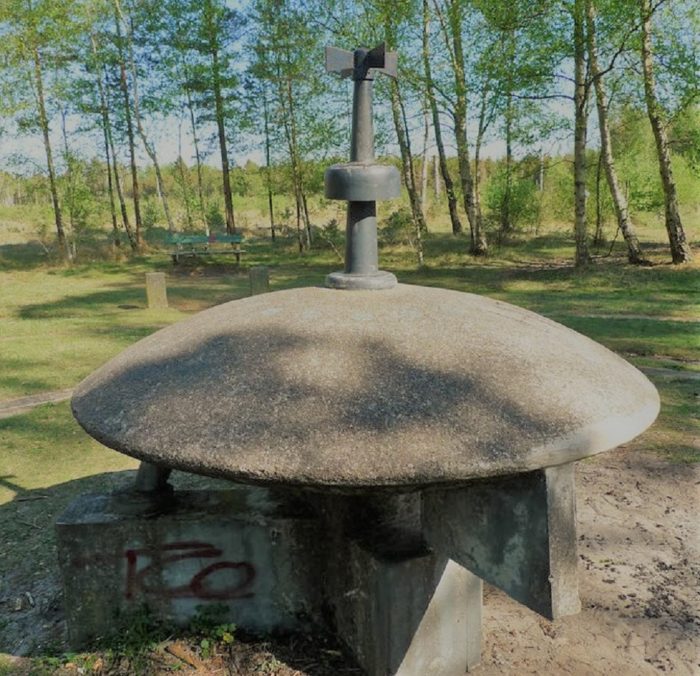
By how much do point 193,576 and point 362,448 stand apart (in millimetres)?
1590

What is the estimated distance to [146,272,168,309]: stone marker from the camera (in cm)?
1342

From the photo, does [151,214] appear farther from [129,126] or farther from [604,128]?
[604,128]

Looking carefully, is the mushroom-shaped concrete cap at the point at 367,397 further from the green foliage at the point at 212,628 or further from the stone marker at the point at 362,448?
the green foliage at the point at 212,628

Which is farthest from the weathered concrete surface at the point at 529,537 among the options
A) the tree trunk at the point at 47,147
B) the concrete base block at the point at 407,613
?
the tree trunk at the point at 47,147

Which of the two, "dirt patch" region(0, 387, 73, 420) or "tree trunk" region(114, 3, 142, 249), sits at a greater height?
"tree trunk" region(114, 3, 142, 249)

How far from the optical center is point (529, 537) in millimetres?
2320

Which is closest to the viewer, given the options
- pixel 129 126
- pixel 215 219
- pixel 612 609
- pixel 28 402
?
pixel 612 609

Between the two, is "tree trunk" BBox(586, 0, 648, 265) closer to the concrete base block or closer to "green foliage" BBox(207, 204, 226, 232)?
the concrete base block

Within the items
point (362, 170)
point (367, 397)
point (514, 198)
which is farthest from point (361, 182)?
point (514, 198)

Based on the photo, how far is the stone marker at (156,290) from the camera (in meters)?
13.4

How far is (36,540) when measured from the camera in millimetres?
4570

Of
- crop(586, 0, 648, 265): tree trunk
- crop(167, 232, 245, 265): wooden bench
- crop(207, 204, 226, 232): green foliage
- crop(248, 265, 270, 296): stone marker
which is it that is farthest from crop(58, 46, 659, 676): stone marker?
crop(207, 204, 226, 232): green foliage

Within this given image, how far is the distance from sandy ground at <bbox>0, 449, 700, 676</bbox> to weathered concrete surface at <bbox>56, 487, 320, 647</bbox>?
0.90 ft

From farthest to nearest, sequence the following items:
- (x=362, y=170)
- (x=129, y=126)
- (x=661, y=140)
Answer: (x=129, y=126) < (x=661, y=140) < (x=362, y=170)
